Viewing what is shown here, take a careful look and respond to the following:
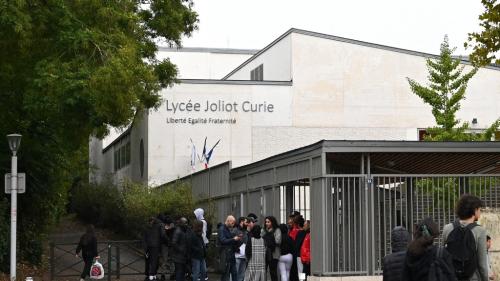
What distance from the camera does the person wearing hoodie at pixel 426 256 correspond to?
7.32 m

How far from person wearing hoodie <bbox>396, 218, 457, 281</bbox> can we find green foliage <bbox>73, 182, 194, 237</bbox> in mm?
18318

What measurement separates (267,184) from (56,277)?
6445 mm

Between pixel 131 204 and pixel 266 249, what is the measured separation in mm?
12207

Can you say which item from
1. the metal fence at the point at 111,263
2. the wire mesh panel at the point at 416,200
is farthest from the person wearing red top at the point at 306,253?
the metal fence at the point at 111,263

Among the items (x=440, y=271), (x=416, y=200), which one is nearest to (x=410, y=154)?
(x=416, y=200)

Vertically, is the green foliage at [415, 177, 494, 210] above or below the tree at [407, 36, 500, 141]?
below

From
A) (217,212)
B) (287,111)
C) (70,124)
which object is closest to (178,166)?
(287,111)

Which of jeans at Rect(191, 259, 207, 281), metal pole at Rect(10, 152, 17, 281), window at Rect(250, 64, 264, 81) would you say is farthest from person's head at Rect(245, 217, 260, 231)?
window at Rect(250, 64, 264, 81)

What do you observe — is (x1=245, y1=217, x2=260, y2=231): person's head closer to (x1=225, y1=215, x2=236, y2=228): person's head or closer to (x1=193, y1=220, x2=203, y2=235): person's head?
(x1=225, y1=215, x2=236, y2=228): person's head

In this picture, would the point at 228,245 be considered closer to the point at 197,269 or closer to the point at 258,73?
the point at 197,269

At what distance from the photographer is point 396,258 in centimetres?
787

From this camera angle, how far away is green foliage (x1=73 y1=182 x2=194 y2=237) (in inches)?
1066

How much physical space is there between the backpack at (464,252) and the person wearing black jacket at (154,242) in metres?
14.5

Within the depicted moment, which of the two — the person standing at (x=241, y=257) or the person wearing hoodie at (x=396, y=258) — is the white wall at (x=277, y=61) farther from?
the person wearing hoodie at (x=396, y=258)
